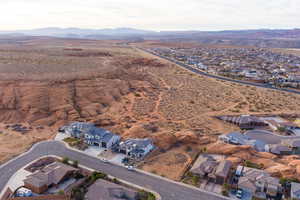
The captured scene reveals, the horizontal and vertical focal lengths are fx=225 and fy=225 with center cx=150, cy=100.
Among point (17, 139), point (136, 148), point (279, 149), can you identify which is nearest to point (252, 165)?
point (279, 149)

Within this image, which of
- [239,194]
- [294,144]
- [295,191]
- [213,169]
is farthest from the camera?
[294,144]

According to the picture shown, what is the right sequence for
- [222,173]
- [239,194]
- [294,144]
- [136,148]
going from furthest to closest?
[294,144]
[136,148]
[222,173]
[239,194]

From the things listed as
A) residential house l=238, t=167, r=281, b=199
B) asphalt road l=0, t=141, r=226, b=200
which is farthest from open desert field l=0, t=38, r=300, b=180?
residential house l=238, t=167, r=281, b=199

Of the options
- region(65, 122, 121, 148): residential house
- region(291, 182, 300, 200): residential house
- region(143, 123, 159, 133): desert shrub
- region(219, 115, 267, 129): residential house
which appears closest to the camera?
region(291, 182, 300, 200): residential house

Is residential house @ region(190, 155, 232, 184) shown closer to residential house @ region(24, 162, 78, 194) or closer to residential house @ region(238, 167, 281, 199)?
residential house @ region(238, 167, 281, 199)

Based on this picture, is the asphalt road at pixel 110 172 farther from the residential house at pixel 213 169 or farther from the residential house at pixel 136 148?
the residential house at pixel 136 148

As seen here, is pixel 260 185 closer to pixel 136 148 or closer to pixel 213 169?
pixel 213 169
